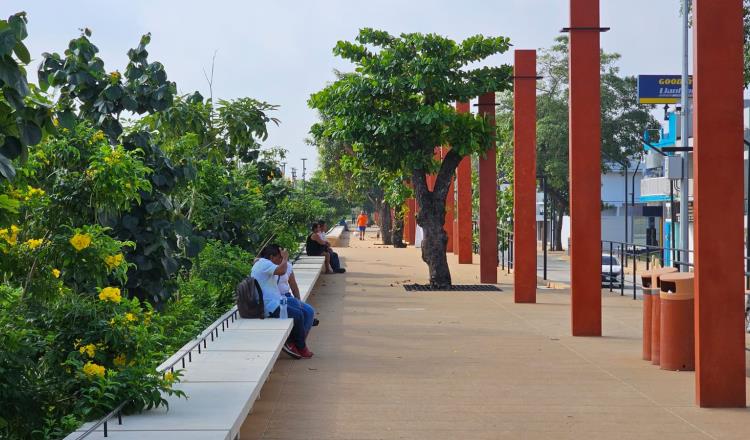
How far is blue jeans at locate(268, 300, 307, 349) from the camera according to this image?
11581 millimetres

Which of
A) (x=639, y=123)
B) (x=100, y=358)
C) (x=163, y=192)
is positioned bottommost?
(x=100, y=358)

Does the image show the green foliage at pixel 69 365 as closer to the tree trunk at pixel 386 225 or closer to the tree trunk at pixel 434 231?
the tree trunk at pixel 434 231

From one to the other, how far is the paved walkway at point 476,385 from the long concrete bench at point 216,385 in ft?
1.15

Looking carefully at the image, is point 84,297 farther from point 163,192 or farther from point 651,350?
point 651,350

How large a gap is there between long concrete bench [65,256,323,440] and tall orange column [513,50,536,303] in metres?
7.80

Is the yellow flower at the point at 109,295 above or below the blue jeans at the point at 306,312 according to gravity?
above

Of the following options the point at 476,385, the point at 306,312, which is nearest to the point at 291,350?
the point at 306,312

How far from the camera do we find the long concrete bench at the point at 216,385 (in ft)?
19.5

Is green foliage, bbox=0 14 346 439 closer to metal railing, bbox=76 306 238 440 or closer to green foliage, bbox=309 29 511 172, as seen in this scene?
metal railing, bbox=76 306 238 440

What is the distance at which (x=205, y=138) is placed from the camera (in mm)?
16516

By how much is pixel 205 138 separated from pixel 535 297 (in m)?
6.48

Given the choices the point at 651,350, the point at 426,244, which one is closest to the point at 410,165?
the point at 426,244

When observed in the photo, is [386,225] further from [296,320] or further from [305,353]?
[305,353]

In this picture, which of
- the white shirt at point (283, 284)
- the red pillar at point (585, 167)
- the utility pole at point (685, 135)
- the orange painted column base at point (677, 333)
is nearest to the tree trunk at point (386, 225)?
the utility pole at point (685, 135)
